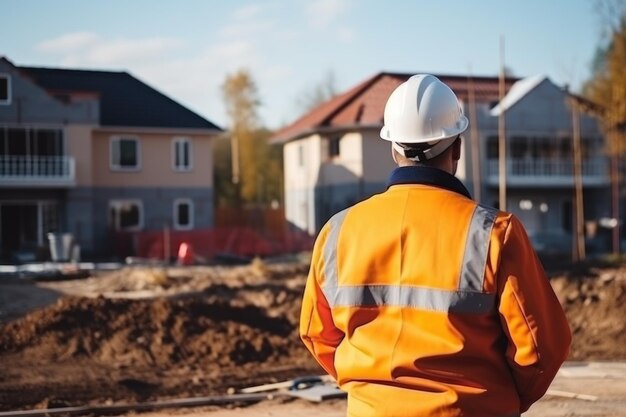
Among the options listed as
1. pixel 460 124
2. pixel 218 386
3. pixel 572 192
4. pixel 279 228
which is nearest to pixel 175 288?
pixel 218 386

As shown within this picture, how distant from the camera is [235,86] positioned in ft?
200

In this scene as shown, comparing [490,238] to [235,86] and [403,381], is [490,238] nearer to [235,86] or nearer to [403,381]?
[403,381]

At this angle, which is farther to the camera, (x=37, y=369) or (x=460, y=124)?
(x=37, y=369)

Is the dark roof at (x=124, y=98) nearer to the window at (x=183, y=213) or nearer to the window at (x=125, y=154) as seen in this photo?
the window at (x=125, y=154)

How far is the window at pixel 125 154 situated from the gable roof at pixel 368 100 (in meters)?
8.79

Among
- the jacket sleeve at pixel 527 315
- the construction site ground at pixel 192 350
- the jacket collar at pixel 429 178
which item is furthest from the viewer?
the construction site ground at pixel 192 350

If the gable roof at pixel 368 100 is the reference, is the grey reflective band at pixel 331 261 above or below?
below

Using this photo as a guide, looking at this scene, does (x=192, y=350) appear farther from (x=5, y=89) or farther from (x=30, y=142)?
(x=5, y=89)

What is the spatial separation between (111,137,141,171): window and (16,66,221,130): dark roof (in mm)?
714

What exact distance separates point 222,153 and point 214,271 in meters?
40.9

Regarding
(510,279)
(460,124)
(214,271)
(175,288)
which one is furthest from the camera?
(214,271)

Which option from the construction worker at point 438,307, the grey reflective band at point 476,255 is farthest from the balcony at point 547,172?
the grey reflective band at point 476,255

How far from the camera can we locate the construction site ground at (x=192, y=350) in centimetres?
885

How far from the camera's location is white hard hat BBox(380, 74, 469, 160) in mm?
2922
